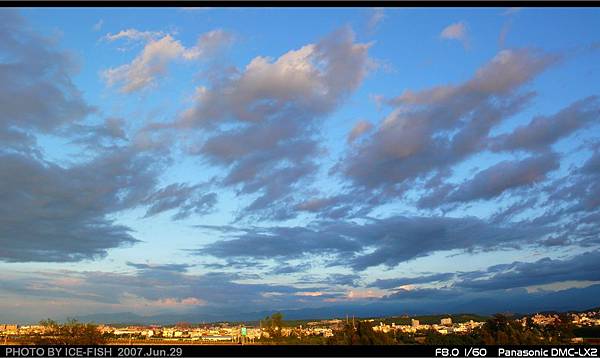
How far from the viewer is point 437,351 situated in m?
23.2

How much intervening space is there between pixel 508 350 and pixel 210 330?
41.6 metres

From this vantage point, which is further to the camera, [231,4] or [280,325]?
[280,325]

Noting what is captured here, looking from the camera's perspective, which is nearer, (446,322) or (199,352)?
(199,352)

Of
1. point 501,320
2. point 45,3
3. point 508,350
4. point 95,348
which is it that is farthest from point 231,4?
point 501,320

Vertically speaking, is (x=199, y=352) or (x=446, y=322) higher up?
(x=199, y=352)

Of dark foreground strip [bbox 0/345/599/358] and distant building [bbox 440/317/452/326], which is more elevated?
dark foreground strip [bbox 0/345/599/358]

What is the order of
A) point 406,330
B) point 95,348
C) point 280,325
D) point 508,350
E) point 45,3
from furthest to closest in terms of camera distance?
1. point 280,325
2. point 406,330
3. point 508,350
4. point 95,348
5. point 45,3

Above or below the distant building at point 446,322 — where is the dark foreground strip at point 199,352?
above

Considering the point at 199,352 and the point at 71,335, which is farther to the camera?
the point at 71,335

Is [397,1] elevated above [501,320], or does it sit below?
above

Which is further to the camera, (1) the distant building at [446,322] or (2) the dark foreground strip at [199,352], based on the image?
(1) the distant building at [446,322]

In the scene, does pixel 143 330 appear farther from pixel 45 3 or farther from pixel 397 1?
pixel 397 1

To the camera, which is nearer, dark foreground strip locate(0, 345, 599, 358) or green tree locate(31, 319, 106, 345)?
dark foreground strip locate(0, 345, 599, 358)

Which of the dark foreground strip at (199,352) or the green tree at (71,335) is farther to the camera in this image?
the green tree at (71,335)
